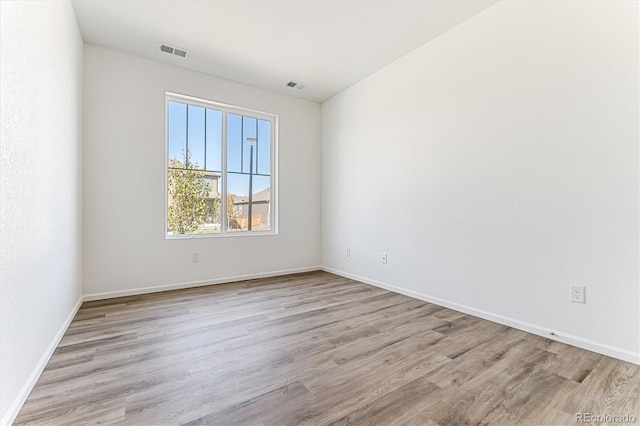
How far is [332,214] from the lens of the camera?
14.8 ft

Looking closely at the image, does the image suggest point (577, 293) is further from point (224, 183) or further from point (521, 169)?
point (224, 183)

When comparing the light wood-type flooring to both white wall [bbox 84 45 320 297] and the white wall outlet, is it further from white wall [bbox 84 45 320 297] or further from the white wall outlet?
white wall [bbox 84 45 320 297]

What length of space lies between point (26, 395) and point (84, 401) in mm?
292

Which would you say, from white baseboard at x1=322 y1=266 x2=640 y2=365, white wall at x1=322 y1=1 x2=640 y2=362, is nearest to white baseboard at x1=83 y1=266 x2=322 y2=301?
white wall at x1=322 y1=1 x2=640 y2=362

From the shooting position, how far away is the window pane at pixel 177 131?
3.62 meters

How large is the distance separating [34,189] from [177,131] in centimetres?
224

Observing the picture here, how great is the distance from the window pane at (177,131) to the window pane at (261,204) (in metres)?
1.00

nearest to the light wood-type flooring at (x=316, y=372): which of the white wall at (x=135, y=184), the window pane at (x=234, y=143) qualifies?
the white wall at (x=135, y=184)

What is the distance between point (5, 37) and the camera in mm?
1256

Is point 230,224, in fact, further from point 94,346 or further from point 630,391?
point 630,391

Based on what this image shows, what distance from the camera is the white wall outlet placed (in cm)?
204

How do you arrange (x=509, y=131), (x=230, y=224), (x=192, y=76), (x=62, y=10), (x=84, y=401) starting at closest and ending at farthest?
(x=84, y=401) → (x=62, y=10) → (x=509, y=131) → (x=192, y=76) → (x=230, y=224)

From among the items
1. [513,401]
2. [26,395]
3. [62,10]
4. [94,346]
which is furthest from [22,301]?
[513,401]

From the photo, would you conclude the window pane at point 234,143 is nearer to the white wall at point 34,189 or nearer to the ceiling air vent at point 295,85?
the ceiling air vent at point 295,85
